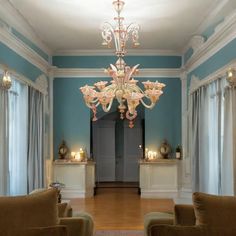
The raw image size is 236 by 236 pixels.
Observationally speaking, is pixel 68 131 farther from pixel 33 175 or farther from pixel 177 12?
pixel 177 12

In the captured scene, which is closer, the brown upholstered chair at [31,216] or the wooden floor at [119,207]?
the brown upholstered chair at [31,216]

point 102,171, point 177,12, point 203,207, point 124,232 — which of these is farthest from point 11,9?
point 102,171

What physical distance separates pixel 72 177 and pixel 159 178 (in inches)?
84.7

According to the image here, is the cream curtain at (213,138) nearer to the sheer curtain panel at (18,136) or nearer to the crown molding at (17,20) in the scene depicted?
the sheer curtain panel at (18,136)

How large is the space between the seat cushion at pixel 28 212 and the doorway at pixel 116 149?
1021cm

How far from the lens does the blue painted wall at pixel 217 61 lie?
581 centimetres

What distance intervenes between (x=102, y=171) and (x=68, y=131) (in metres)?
4.31

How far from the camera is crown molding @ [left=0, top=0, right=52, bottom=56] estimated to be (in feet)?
19.4

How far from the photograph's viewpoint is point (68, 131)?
952 cm

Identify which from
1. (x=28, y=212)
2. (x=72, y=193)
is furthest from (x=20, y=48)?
(x=28, y=212)

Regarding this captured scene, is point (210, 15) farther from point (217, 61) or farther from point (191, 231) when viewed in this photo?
point (191, 231)

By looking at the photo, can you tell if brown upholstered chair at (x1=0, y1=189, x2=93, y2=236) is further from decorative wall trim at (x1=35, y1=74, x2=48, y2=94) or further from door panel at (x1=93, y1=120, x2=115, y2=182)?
door panel at (x1=93, y1=120, x2=115, y2=182)

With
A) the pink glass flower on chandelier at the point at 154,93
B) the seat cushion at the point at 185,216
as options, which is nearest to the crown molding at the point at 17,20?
the pink glass flower on chandelier at the point at 154,93

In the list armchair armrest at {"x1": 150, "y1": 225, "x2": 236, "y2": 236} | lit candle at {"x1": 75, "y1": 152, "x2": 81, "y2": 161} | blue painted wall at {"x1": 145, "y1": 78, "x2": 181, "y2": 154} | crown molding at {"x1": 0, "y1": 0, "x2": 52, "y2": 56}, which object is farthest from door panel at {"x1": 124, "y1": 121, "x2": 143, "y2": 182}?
armchair armrest at {"x1": 150, "y1": 225, "x2": 236, "y2": 236}
